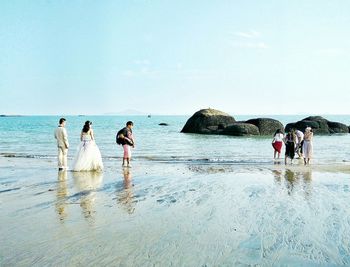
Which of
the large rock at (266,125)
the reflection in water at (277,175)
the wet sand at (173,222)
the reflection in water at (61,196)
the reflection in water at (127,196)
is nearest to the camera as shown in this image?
the wet sand at (173,222)

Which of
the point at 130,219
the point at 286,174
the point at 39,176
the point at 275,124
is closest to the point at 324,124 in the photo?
the point at 275,124

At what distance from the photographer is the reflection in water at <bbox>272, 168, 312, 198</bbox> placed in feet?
35.4

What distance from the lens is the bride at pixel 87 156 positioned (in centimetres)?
1450

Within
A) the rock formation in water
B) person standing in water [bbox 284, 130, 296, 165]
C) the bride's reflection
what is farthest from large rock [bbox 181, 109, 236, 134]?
the bride's reflection

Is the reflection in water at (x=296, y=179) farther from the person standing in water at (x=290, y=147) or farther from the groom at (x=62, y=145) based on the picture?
the groom at (x=62, y=145)

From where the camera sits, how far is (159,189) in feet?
34.3

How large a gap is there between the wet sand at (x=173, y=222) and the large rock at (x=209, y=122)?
37627 millimetres

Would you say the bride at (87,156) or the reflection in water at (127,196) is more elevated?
the bride at (87,156)

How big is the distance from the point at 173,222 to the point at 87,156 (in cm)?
829

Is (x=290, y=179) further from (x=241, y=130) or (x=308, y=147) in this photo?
(x=241, y=130)

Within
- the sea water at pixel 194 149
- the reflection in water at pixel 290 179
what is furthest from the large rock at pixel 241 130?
the reflection in water at pixel 290 179

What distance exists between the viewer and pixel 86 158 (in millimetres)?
14594

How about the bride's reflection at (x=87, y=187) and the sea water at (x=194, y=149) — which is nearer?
the bride's reflection at (x=87, y=187)

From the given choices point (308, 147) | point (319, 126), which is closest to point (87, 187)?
point (308, 147)
